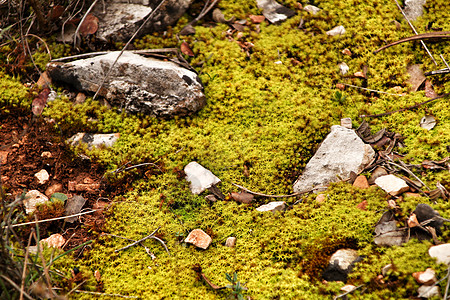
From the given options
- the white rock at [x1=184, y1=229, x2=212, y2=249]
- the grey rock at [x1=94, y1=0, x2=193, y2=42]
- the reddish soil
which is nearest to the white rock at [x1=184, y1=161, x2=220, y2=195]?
the white rock at [x1=184, y1=229, x2=212, y2=249]

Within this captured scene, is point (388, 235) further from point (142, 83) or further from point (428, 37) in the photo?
point (142, 83)

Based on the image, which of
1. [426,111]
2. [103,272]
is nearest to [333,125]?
[426,111]

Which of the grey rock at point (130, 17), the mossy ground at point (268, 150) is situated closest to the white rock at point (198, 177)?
the mossy ground at point (268, 150)

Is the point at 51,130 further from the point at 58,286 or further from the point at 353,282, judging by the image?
the point at 353,282

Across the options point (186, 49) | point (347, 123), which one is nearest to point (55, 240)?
point (186, 49)

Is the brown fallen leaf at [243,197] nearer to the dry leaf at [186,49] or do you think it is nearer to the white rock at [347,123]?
the white rock at [347,123]

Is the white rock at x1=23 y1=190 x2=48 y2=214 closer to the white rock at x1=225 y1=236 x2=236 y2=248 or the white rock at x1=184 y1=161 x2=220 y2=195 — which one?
the white rock at x1=184 y1=161 x2=220 y2=195
